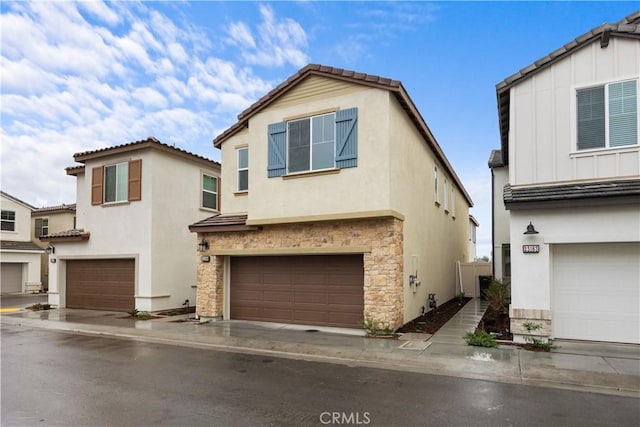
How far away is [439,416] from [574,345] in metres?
5.39

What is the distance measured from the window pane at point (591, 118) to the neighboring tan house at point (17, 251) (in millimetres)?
30034

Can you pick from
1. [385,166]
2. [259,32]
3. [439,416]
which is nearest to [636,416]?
[439,416]

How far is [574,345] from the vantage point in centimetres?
877

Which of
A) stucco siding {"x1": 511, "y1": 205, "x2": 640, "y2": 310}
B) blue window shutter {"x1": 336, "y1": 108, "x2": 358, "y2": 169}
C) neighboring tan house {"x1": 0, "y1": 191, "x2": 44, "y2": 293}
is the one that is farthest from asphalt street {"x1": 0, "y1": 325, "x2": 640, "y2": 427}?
neighboring tan house {"x1": 0, "y1": 191, "x2": 44, "y2": 293}

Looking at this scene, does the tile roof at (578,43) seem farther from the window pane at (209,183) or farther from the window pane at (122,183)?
the window pane at (122,183)

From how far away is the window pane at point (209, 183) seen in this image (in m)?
18.0

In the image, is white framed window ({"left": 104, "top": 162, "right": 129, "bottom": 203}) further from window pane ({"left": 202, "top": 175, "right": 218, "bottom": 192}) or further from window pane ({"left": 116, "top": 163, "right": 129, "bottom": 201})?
window pane ({"left": 202, "top": 175, "right": 218, "bottom": 192})

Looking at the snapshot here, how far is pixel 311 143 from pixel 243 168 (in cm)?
353

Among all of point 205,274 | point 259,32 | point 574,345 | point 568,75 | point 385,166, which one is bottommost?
point 574,345

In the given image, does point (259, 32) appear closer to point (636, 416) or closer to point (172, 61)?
point (172, 61)

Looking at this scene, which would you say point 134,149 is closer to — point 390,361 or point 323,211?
point 323,211

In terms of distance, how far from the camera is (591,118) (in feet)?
30.0

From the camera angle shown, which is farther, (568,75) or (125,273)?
(125,273)

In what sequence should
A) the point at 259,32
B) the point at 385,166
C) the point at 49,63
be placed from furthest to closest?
the point at 259,32 < the point at 49,63 < the point at 385,166
